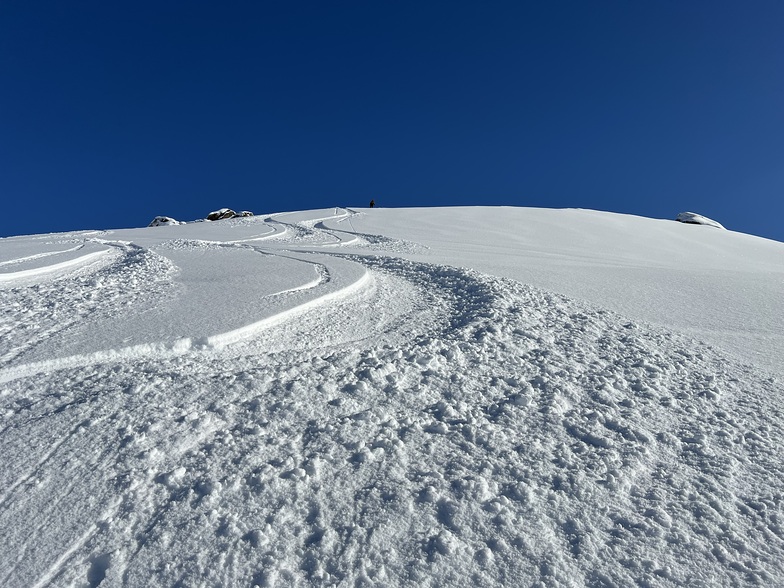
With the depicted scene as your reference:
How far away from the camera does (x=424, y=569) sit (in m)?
2.01

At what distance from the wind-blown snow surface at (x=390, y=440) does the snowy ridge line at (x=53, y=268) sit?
96.3 inches

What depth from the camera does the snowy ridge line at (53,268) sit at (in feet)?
23.1

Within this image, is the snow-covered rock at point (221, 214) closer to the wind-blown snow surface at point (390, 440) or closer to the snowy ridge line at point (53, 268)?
the snowy ridge line at point (53, 268)

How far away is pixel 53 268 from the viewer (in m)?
7.88

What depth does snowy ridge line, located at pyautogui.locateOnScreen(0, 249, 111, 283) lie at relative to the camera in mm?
7051

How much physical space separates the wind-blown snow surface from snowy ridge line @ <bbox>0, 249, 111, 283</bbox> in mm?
2447

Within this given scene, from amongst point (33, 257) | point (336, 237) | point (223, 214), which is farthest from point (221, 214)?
point (33, 257)

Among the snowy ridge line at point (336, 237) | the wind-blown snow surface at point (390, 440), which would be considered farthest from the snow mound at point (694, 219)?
the wind-blown snow surface at point (390, 440)

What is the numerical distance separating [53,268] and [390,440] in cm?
777

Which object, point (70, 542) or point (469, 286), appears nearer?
point (70, 542)

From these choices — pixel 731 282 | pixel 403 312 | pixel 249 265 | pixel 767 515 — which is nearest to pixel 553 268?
pixel 731 282

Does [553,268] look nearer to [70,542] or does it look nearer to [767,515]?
[767,515]

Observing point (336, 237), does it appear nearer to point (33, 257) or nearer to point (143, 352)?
point (33, 257)

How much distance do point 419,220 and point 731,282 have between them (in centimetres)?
1207
